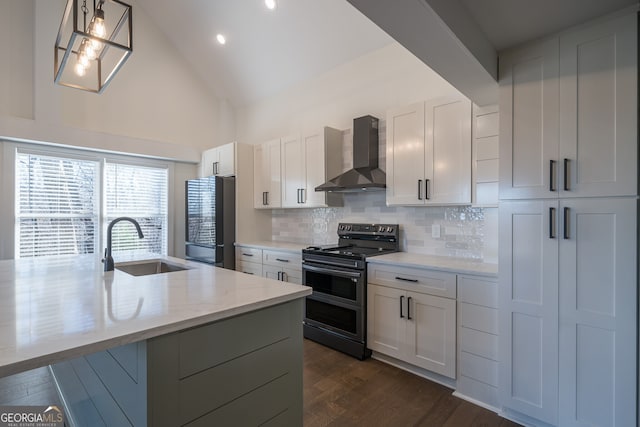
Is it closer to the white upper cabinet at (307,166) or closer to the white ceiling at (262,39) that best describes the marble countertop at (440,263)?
the white upper cabinet at (307,166)

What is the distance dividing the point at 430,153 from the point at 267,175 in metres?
2.26

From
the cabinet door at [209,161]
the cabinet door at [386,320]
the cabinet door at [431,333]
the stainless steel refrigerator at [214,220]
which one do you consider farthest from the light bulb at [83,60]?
the cabinet door at [431,333]

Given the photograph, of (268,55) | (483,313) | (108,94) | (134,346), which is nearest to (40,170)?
(108,94)

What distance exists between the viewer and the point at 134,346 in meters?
1.09

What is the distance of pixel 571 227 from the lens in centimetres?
179

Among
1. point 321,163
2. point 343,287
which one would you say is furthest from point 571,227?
→ point 321,163

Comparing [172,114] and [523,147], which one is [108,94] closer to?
[172,114]

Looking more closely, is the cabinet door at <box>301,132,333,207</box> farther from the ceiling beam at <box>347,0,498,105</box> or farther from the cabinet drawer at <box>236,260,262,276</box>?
the ceiling beam at <box>347,0,498,105</box>

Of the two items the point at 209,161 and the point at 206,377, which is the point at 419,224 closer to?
the point at 206,377

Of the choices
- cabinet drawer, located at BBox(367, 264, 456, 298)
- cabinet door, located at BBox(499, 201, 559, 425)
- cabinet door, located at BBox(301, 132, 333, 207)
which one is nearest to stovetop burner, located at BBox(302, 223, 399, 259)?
cabinet drawer, located at BBox(367, 264, 456, 298)

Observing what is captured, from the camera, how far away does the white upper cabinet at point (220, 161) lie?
429 cm

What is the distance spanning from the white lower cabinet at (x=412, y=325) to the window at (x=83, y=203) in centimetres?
251

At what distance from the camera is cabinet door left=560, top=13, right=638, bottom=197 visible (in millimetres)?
1620

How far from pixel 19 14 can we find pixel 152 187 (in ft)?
7.65
